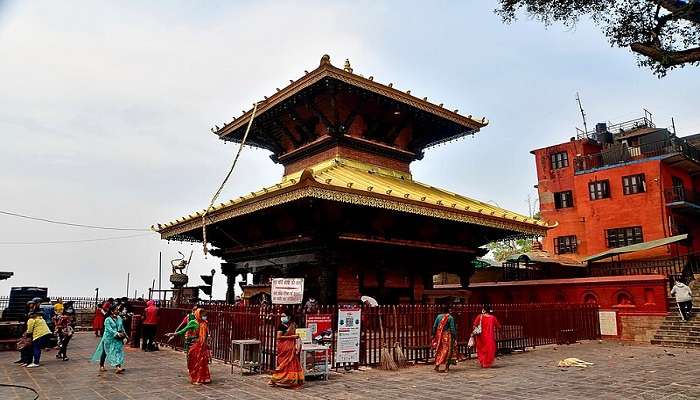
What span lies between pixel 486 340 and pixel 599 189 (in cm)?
2508

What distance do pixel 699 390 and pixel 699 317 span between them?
9596mm

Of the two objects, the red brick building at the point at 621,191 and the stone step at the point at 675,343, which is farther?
the red brick building at the point at 621,191

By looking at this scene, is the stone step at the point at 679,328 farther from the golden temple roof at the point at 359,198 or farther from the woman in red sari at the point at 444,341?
the woman in red sari at the point at 444,341

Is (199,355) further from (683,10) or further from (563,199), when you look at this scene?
(563,199)

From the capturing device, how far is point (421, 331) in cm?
1171

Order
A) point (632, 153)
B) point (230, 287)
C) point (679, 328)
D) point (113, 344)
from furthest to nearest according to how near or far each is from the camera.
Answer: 1. point (632, 153)
2. point (230, 287)
3. point (679, 328)
4. point (113, 344)

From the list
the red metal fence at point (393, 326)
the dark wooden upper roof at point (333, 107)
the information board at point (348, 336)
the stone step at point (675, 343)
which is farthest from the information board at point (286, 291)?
the stone step at point (675, 343)

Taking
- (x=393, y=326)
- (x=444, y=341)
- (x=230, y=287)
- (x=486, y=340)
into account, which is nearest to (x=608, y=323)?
(x=486, y=340)

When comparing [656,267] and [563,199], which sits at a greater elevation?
[563,199]

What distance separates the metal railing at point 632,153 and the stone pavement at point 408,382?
21.9m

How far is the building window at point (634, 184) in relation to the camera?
30047 mm

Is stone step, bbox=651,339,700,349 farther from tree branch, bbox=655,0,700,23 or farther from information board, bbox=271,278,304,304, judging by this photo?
information board, bbox=271,278,304,304

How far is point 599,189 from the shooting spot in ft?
106

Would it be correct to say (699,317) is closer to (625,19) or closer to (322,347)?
(625,19)
